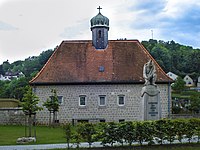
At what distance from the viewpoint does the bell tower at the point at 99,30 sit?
40.2 metres

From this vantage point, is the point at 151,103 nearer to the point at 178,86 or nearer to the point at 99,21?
the point at 99,21

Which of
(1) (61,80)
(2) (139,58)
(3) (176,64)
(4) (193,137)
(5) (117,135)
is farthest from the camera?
(3) (176,64)

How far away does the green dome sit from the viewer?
135ft

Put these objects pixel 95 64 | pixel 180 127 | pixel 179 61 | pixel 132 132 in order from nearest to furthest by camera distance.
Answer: pixel 132 132
pixel 180 127
pixel 95 64
pixel 179 61

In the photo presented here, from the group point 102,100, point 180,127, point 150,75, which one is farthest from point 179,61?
point 180,127

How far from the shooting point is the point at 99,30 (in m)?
40.8

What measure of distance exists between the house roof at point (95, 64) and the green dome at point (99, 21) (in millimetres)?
2128

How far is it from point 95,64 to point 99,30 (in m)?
4.63

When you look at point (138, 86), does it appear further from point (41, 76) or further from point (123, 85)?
point (41, 76)

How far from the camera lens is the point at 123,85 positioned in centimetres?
3716

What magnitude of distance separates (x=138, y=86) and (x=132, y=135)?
66.2 feet

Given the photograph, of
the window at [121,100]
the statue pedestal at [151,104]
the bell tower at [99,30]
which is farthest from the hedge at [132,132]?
the bell tower at [99,30]

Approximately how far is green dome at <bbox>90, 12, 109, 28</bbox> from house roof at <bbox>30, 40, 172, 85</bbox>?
6.98 ft

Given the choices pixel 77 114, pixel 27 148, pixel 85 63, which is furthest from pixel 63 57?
pixel 27 148
